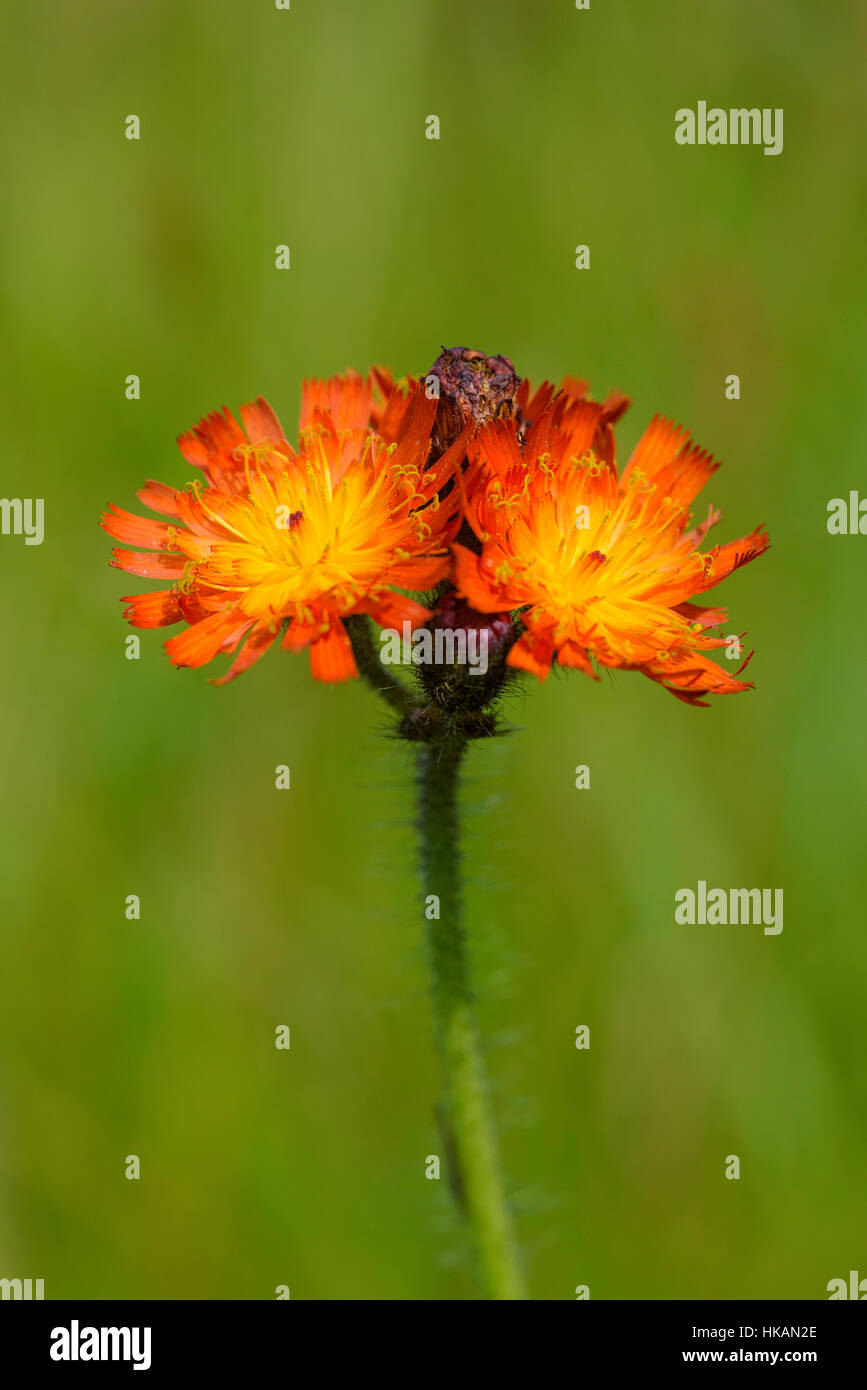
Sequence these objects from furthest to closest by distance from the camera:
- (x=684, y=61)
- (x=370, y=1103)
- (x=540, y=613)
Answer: (x=684, y=61) → (x=370, y=1103) → (x=540, y=613)

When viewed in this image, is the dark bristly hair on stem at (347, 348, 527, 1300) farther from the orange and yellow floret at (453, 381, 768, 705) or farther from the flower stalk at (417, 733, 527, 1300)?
the orange and yellow floret at (453, 381, 768, 705)

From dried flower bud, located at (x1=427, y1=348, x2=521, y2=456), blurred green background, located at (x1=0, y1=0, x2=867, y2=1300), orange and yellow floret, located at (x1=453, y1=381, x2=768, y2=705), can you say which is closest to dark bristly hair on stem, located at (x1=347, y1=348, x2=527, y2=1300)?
dried flower bud, located at (x1=427, y1=348, x2=521, y2=456)

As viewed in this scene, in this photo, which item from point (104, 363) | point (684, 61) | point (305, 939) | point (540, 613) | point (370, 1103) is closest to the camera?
point (540, 613)

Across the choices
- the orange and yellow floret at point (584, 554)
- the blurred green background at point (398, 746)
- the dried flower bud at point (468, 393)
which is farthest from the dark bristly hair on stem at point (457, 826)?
the blurred green background at point (398, 746)

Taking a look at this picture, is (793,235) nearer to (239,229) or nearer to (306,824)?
(239,229)

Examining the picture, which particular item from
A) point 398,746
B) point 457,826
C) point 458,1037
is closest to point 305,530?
point 398,746

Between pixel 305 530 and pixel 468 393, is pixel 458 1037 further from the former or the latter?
pixel 468 393
